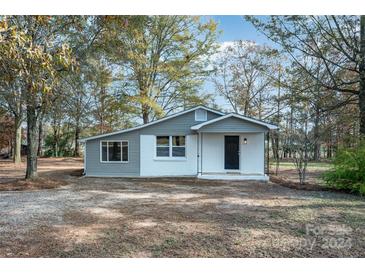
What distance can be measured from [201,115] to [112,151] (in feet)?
16.0

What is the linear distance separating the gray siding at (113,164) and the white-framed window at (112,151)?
0.20 meters

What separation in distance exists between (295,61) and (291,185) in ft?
20.6

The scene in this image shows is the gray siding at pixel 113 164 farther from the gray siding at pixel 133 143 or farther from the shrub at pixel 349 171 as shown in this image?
the shrub at pixel 349 171

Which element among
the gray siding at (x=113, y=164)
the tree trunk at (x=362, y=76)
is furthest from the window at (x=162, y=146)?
the tree trunk at (x=362, y=76)

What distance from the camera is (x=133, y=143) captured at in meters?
15.4

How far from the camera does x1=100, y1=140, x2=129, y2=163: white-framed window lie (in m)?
15.6

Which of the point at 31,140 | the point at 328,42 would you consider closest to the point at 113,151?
the point at 31,140

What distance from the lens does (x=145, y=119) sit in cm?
2405

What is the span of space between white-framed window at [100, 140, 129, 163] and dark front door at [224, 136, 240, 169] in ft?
16.7

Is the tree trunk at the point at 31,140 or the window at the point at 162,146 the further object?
the window at the point at 162,146

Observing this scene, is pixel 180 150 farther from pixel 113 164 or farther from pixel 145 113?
pixel 145 113

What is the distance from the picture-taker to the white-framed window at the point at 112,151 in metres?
15.6
